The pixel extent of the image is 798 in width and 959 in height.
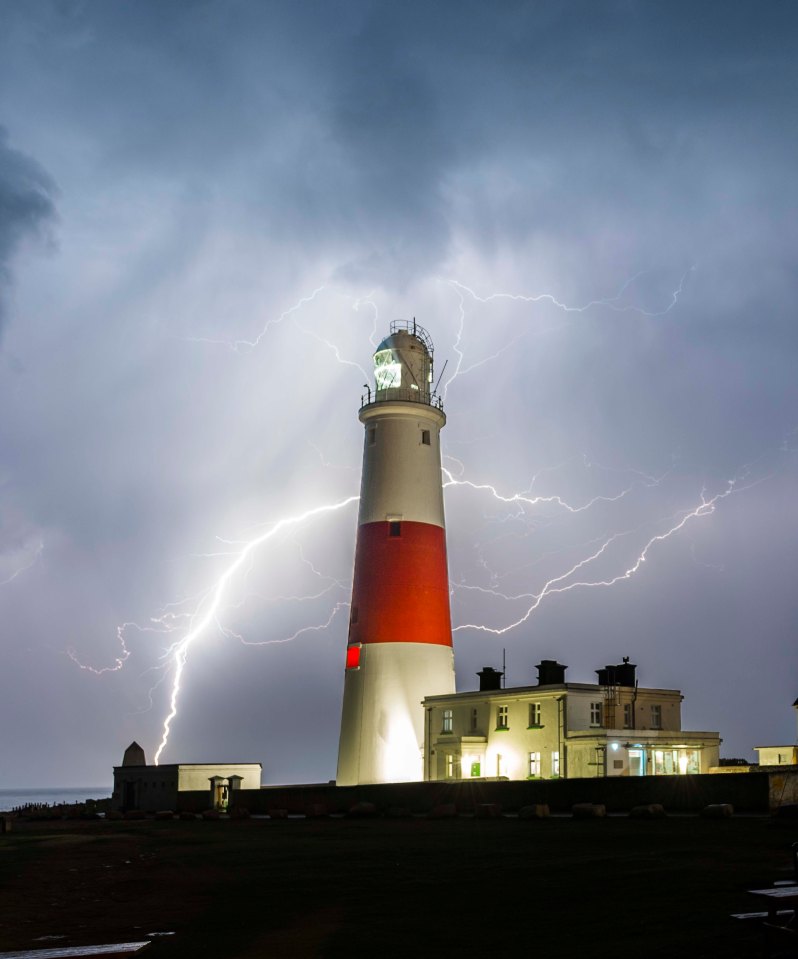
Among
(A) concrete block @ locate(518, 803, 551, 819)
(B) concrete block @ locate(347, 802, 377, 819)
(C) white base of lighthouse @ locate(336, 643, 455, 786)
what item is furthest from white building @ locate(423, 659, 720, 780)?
(A) concrete block @ locate(518, 803, 551, 819)

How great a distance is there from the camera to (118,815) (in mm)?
43656

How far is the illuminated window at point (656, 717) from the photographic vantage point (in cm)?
3831

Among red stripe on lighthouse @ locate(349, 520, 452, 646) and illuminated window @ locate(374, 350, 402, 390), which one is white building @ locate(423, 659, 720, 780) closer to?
red stripe on lighthouse @ locate(349, 520, 452, 646)

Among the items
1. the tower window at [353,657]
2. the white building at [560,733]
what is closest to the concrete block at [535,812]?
the white building at [560,733]

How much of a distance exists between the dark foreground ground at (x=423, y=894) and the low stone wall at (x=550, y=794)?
3.22m

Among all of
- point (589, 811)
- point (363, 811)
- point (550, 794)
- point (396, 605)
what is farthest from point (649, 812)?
point (396, 605)

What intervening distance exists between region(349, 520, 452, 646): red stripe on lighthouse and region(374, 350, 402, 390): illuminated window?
17.9ft

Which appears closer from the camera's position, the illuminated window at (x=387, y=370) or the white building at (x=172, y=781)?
the illuminated window at (x=387, y=370)

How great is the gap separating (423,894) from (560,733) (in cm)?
2451

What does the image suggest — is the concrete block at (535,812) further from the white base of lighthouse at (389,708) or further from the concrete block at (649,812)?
the white base of lighthouse at (389,708)

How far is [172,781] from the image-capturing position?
153 feet

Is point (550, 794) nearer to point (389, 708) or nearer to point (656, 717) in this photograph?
point (389, 708)

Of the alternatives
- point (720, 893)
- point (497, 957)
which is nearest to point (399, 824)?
point (720, 893)

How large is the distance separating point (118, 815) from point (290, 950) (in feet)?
126
